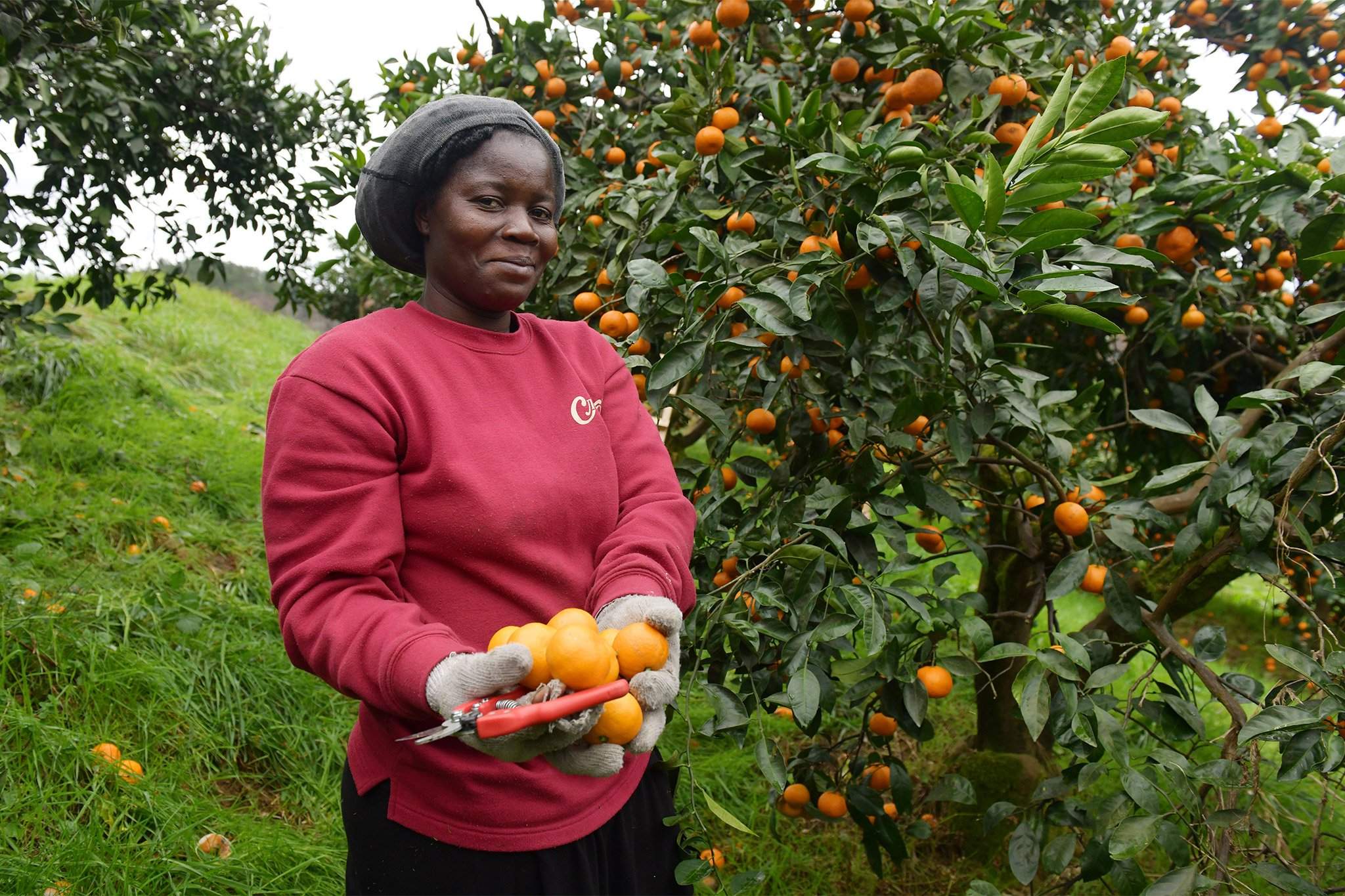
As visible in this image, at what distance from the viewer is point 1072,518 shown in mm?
1820

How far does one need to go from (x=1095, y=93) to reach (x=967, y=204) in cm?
21

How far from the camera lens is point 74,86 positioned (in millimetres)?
2498

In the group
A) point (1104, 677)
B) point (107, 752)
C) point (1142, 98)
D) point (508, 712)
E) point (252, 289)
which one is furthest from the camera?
point (252, 289)

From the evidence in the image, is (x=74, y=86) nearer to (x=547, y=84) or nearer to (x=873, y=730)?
(x=547, y=84)

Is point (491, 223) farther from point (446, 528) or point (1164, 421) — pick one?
point (1164, 421)

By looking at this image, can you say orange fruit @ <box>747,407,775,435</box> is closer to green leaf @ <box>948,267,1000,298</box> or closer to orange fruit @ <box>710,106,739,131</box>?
orange fruit @ <box>710,106,739,131</box>

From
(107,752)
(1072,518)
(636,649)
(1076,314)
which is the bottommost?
(107,752)

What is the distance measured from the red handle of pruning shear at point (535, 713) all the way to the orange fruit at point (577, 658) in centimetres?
1

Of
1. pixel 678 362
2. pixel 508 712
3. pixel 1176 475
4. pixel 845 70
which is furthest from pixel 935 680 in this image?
pixel 845 70

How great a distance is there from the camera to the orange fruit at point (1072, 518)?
1.82 meters

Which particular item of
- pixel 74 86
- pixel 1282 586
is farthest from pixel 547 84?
pixel 1282 586

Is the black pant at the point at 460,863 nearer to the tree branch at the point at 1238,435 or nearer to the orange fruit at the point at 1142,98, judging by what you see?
the tree branch at the point at 1238,435

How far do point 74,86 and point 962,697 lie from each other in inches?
136

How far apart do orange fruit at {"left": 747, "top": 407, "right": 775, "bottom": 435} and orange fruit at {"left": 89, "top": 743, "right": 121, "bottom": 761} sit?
69.4 inches
